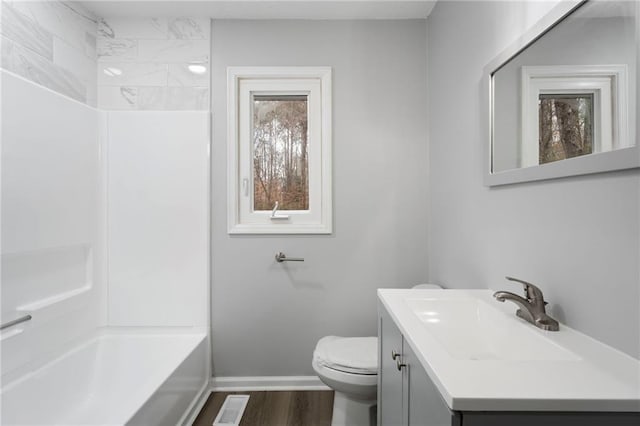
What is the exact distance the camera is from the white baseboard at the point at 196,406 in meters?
1.84

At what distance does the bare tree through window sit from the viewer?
228cm

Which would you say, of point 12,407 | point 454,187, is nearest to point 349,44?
point 454,187

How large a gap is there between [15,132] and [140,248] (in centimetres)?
91

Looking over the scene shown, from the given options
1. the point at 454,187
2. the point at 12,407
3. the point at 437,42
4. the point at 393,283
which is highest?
the point at 437,42

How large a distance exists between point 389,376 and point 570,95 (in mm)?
1103

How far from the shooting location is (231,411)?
198 centimetres

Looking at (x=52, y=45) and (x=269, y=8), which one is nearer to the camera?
(x=52, y=45)

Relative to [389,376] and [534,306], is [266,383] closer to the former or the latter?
[389,376]

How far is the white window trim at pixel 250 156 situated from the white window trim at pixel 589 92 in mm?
1228

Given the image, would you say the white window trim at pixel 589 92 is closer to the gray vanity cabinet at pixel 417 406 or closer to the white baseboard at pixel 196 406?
the gray vanity cabinet at pixel 417 406

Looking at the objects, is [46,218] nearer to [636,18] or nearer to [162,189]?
[162,189]

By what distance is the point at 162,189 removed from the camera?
218 cm

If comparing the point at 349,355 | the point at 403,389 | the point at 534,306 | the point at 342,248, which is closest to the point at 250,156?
the point at 342,248

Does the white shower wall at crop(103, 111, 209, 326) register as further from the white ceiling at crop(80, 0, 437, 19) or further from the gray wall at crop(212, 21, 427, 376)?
the white ceiling at crop(80, 0, 437, 19)
